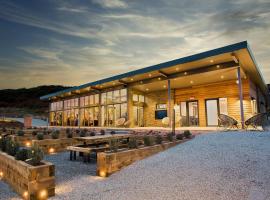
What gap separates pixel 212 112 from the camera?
46.8 feet

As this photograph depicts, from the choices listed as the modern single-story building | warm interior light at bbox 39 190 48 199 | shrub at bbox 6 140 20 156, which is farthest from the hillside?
warm interior light at bbox 39 190 48 199

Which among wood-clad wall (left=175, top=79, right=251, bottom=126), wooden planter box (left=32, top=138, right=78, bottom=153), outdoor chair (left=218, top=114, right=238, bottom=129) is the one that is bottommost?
wooden planter box (left=32, top=138, right=78, bottom=153)

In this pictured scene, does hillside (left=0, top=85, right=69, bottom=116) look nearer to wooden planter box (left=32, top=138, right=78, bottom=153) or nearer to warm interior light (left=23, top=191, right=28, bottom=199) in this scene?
wooden planter box (left=32, top=138, right=78, bottom=153)

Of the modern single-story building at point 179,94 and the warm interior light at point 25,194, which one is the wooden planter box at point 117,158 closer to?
the warm interior light at point 25,194

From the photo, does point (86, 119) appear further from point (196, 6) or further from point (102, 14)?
point (196, 6)

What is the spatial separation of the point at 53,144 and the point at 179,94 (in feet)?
38.0

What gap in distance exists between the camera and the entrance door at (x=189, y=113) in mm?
15195

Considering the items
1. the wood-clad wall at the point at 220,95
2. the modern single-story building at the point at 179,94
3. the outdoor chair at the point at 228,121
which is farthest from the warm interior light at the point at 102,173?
the wood-clad wall at the point at 220,95

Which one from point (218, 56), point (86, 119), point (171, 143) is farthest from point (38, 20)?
point (171, 143)

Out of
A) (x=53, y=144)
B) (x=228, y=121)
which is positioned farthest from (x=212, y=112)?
(x=53, y=144)

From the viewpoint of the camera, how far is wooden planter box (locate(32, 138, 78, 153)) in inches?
280

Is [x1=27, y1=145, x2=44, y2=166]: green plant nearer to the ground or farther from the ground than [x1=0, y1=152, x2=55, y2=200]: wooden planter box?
farther from the ground

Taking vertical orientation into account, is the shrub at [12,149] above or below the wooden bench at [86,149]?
above

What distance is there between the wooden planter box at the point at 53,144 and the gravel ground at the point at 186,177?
2.25m
